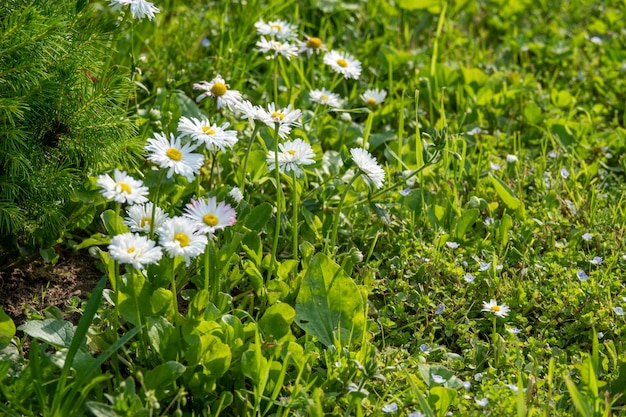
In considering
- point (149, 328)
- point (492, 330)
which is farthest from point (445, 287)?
point (149, 328)

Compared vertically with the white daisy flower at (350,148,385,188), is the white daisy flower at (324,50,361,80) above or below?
above

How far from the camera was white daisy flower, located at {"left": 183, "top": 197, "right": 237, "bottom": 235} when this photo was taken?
181 cm

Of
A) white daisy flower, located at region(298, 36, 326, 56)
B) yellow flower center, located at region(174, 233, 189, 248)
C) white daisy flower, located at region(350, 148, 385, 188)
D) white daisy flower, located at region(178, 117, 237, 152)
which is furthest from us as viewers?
white daisy flower, located at region(298, 36, 326, 56)

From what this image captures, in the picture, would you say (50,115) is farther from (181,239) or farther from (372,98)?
(372,98)

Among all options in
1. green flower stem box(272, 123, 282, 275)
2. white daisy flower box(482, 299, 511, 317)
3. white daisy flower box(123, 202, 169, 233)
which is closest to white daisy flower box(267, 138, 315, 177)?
green flower stem box(272, 123, 282, 275)

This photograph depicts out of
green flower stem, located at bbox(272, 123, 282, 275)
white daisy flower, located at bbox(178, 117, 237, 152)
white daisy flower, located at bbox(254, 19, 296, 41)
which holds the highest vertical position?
white daisy flower, located at bbox(254, 19, 296, 41)

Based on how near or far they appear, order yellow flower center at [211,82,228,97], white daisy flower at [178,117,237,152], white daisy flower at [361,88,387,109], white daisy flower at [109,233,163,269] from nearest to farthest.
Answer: white daisy flower at [109,233,163,269] → white daisy flower at [178,117,237,152] → yellow flower center at [211,82,228,97] → white daisy flower at [361,88,387,109]

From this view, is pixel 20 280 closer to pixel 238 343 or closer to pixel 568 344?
pixel 238 343

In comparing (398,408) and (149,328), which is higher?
(149,328)

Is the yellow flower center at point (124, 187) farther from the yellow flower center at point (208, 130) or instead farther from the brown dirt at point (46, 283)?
the brown dirt at point (46, 283)

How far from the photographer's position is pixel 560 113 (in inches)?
120

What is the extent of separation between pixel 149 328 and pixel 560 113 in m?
1.88

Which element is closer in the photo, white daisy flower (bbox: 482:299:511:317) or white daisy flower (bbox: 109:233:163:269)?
white daisy flower (bbox: 109:233:163:269)

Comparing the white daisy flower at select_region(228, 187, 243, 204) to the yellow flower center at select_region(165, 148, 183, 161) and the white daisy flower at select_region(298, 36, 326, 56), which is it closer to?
the yellow flower center at select_region(165, 148, 183, 161)
